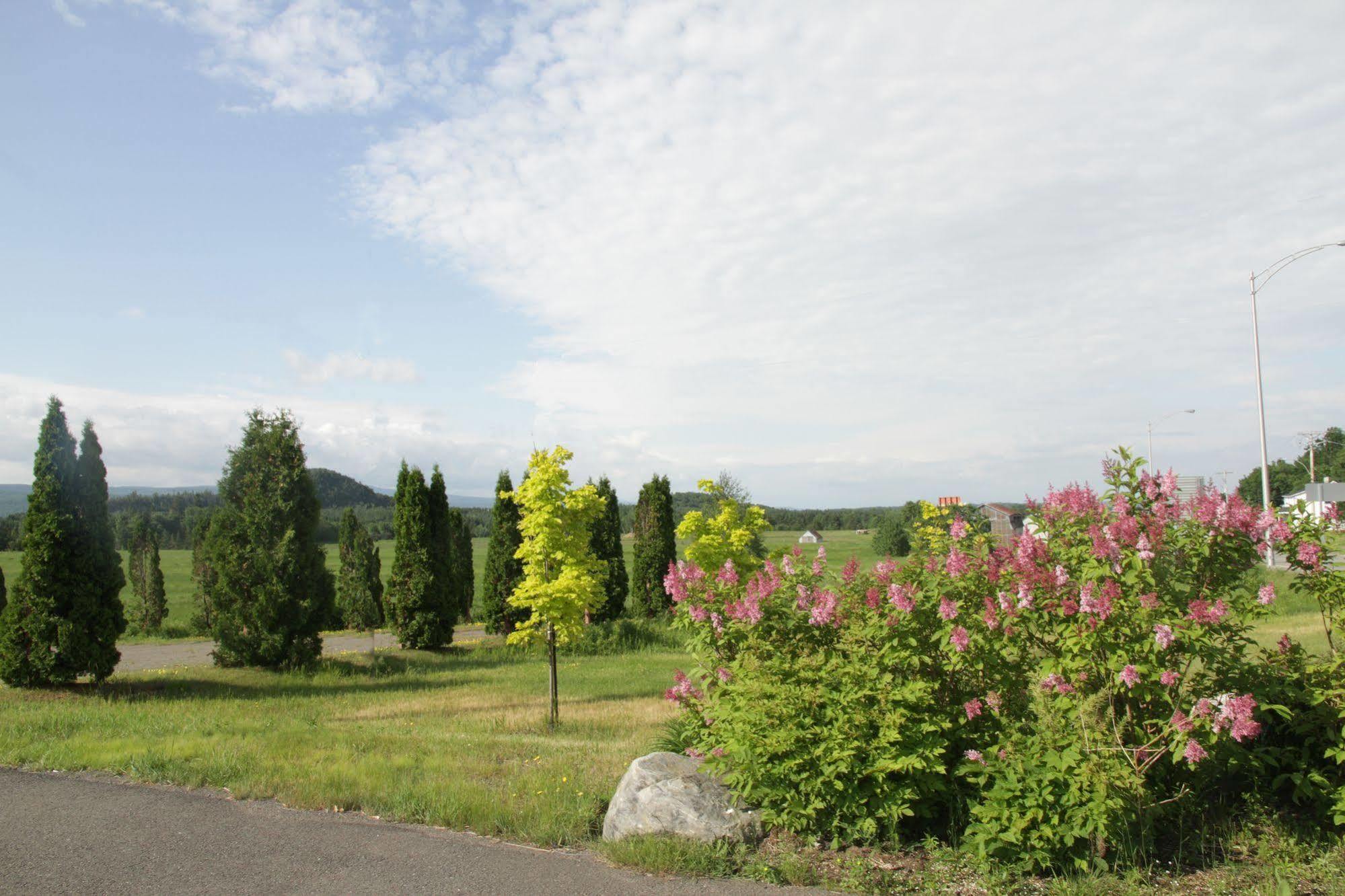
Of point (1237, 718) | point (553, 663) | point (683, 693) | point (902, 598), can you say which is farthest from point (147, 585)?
point (1237, 718)

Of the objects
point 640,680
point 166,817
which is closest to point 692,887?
point 166,817

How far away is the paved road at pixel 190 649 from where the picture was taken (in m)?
20.5

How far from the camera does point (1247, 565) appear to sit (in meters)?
4.87

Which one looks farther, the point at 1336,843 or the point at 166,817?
the point at 166,817

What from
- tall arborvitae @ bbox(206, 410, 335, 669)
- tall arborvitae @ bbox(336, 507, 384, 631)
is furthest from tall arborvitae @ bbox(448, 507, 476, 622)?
tall arborvitae @ bbox(206, 410, 335, 669)

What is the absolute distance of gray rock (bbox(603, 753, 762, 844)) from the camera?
5176 millimetres

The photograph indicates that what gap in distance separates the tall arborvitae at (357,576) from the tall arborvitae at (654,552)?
12.2m

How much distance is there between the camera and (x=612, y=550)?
2933 centimetres

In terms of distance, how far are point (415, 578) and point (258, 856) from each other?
16.3 metres

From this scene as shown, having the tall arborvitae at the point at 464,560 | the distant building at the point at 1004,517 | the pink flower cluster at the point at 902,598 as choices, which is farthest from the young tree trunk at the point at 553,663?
the tall arborvitae at the point at 464,560

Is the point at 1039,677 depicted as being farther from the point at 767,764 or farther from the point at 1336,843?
the point at 1336,843

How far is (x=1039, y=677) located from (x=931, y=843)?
125 cm

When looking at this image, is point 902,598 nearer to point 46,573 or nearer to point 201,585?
point 46,573

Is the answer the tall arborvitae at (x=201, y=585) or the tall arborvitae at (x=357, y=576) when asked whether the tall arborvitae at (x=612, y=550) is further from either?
the tall arborvitae at (x=201, y=585)
